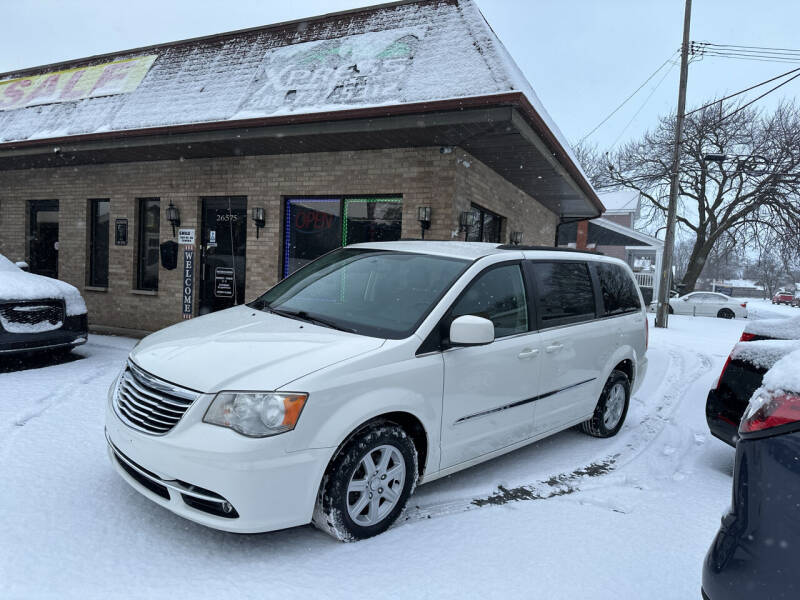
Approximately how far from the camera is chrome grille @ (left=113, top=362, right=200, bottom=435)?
8.65 feet

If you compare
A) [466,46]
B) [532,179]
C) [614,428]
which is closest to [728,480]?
[614,428]

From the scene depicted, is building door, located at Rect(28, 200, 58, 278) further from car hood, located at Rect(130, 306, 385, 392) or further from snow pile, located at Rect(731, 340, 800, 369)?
snow pile, located at Rect(731, 340, 800, 369)

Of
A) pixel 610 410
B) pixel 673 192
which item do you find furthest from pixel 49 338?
pixel 673 192

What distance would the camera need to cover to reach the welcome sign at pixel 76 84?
1017cm

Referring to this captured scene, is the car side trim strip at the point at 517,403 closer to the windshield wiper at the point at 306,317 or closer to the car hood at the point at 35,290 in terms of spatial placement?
the windshield wiper at the point at 306,317

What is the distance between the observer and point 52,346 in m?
6.38

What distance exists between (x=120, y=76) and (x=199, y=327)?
9.26 metres

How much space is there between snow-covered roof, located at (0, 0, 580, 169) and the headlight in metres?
4.88

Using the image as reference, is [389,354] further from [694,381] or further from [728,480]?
[694,381]

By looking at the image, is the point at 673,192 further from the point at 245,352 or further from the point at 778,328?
the point at 245,352

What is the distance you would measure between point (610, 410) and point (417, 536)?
267 cm

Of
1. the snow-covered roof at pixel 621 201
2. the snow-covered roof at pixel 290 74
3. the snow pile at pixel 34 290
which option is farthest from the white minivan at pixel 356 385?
the snow-covered roof at pixel 621 201

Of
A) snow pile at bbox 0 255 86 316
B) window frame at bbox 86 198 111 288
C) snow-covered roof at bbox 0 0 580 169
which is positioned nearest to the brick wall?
window frame at bbox 86 198 111 288

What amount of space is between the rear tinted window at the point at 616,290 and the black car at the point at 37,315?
6295 millimetres
